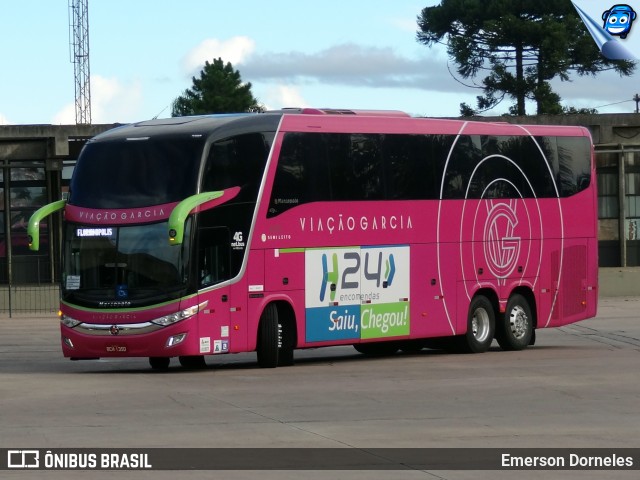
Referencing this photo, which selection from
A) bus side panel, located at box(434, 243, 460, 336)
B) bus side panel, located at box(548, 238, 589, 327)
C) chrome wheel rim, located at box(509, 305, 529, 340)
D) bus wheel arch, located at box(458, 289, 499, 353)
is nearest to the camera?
bus side panel, located at box(434, 243, 460, 336)

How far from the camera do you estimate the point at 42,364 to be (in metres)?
24.9

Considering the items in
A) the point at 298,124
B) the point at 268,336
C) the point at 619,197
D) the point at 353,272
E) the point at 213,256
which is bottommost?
the point at 268,336

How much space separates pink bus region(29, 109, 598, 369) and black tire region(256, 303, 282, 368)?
0.02 m

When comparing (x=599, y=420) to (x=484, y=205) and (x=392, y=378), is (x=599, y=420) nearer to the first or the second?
(x=392, y=378)

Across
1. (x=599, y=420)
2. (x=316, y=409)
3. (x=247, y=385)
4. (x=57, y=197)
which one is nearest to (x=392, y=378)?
(x=247, y=385)

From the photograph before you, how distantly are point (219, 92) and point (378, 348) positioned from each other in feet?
277

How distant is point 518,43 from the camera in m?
73.9

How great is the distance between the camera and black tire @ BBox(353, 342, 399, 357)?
1067 inches

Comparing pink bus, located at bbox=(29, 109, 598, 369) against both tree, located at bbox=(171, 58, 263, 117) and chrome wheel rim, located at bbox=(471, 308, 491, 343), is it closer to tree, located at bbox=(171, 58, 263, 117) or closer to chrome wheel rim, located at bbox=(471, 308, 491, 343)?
chrome wheel rim, located at bbox=(471, 308, 491, 343)

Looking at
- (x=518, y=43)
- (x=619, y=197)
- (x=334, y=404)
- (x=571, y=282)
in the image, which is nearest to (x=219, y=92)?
(x=518, y=43)

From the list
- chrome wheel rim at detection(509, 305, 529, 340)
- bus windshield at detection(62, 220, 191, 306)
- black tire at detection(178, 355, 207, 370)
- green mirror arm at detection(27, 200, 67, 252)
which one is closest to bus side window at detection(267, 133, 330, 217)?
bus windshield at detection(62, 220, 191, 306)

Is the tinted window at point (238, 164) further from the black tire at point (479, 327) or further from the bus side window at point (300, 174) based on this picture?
the black tire at point (479, 327)

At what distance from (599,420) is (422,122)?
429 inches

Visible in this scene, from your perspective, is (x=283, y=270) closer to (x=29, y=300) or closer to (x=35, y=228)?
(x=35, y=228)
